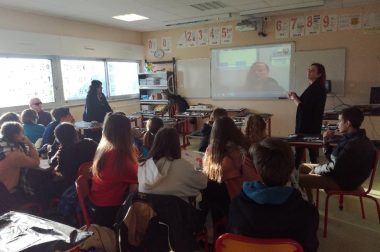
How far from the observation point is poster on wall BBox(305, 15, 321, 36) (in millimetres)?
5539

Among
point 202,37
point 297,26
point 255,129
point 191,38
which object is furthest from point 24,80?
point 297,26

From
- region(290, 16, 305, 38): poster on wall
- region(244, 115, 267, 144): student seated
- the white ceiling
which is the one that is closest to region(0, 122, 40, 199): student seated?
region(244, 115, 267, 144): student seated

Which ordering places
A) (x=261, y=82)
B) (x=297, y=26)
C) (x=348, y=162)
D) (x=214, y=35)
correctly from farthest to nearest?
(x=214, y=35)
(x=261, y=82)
(x=297, y=26)
(x=348, y=162)

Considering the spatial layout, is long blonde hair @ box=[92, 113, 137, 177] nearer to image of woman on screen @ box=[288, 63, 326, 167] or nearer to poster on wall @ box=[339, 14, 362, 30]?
image of woman on screen @ box=[288, 63, 326, 167]

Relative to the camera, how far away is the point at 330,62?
5562 mm

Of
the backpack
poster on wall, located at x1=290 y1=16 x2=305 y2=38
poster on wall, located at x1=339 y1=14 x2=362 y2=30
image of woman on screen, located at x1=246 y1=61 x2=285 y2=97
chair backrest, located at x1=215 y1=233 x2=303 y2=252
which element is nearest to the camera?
chair backrest, located at x1=215 y1=233 x2=303 y2=252

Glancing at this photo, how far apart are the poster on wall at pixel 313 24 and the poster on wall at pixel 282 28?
14.5 inches

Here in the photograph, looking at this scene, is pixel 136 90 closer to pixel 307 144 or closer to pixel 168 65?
pixel 168 65

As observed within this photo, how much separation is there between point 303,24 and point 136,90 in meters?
4.20

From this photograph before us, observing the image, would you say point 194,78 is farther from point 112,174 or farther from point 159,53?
point 112,174

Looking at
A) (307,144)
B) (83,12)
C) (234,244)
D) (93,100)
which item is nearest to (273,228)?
(234,244)

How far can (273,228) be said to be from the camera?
1194 millimetres

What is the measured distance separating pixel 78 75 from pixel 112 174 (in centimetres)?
463

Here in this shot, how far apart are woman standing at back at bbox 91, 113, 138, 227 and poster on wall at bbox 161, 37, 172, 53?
533 cm
